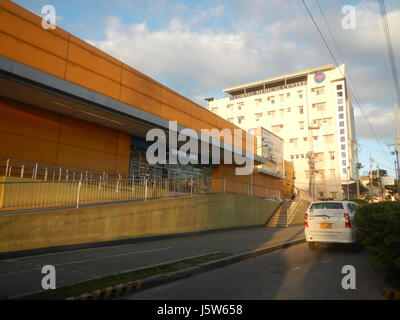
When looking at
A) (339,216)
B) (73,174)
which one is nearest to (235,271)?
(339,216)

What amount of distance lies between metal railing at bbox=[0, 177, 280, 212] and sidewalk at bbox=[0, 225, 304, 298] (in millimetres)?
1930

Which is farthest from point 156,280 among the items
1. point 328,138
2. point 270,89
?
point 270,89

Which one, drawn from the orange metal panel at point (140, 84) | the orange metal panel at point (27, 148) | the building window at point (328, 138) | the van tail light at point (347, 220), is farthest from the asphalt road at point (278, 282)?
the building window at point (328, 138)

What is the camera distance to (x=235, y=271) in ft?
25.4

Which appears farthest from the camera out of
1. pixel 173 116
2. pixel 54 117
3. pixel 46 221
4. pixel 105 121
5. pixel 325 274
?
pixel 173 116

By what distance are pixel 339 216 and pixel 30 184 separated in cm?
1026

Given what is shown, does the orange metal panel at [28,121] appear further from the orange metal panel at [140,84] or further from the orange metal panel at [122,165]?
the orange metal panel at [140,84]

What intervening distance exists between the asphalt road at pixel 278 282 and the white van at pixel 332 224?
76 centimetres

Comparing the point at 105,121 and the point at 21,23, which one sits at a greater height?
the point at 21,23

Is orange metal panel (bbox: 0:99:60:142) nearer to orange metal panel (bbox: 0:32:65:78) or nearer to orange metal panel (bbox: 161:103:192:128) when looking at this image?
orange metal panel (bbox: 0:32:65:78)

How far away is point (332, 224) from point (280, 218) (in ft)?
37.5

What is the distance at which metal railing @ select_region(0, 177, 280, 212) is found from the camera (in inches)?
377

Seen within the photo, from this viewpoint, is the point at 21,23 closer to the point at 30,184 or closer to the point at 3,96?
the point at 3,96

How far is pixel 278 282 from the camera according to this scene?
648 centimetres
